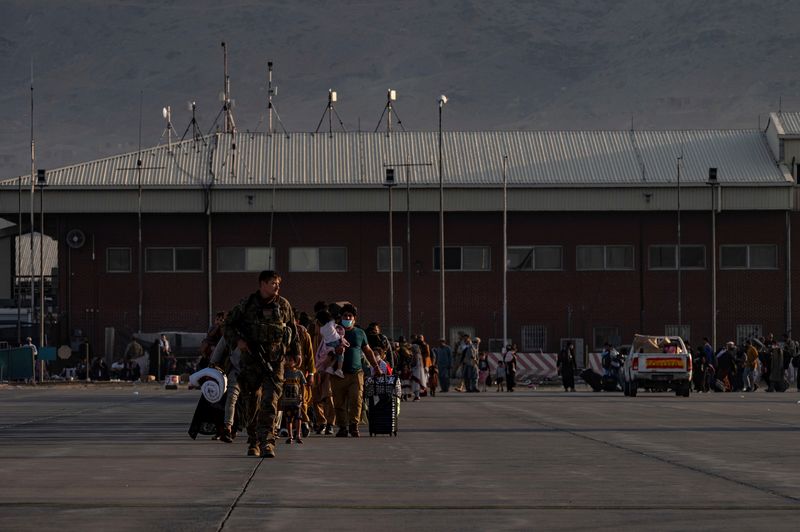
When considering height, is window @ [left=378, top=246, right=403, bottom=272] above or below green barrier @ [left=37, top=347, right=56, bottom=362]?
above

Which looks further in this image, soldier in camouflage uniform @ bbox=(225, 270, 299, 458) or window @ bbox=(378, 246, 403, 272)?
window @ bbox=(378, 246, 403, 272)

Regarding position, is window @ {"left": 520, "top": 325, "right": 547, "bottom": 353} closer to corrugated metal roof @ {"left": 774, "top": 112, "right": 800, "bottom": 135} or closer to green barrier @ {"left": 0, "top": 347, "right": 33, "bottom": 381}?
corrugated metal roof @ {"left": 774, "top": 112, "right": 800, "bottom": 135}

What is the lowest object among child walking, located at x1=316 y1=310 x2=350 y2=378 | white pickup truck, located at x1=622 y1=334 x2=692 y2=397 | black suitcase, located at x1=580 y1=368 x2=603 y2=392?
black suitcase, located at x1=580 y1=368 x2=603 y2=392

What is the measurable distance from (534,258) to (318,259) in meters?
9.68

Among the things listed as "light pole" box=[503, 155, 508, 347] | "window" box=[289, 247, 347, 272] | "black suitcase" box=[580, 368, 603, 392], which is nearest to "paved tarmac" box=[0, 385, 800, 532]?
"black suitcase" box=[580, 368, 603, 392]

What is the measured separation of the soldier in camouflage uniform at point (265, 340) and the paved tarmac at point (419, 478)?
414 mm

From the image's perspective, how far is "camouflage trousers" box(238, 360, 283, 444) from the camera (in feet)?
57.6

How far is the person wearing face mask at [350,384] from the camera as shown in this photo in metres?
22.1

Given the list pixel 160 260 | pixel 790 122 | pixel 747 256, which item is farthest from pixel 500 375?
pixel 790 122

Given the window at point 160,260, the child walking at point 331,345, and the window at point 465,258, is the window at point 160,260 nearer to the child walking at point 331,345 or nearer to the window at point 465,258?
the window at point 465,258

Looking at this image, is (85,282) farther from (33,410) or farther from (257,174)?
(33,410)

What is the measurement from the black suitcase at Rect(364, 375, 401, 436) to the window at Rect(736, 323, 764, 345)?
53.7 m

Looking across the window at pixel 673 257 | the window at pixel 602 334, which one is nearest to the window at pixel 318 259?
the window at pixel 602 334

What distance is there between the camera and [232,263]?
7556 cm
